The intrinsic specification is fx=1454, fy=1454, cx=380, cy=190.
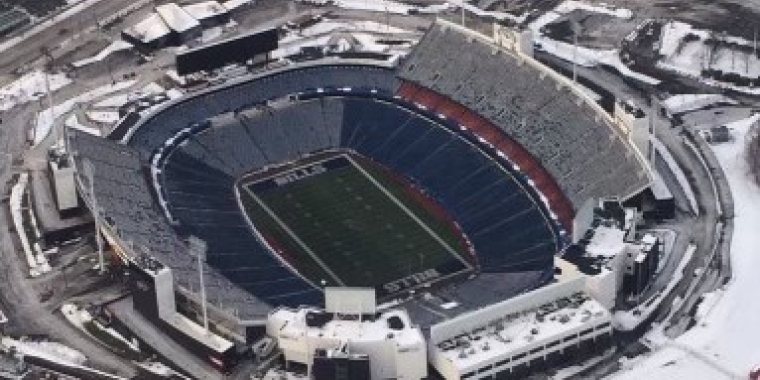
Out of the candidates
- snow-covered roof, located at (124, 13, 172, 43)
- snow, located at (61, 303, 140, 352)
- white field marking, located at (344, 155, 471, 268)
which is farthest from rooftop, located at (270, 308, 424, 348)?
snow-covered roof, located at (124, 13, 172, 43)

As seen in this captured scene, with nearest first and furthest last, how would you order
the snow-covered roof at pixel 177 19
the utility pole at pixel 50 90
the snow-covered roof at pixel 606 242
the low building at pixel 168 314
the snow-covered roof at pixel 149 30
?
the low building at pixel 168 314 → the snow-covered roof at pixel 606 242 → the utility pole at pixel 50 90 → the snow-covered roof at pixel 149 30 → the snow-covered roof at pixel 177 19

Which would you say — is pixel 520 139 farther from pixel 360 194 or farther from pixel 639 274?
pixel 639 274

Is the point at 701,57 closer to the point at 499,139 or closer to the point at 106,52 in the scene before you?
the point at 499,139

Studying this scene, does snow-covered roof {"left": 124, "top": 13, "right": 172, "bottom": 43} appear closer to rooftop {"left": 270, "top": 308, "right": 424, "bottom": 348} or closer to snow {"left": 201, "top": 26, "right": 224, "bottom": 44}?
snow {"left": 201, "top": 26, "right": 224, "bottom": 44}

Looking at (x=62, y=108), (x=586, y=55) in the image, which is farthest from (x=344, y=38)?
(x=62, y=108)

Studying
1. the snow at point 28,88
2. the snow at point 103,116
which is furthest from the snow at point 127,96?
the snow at point 28,88

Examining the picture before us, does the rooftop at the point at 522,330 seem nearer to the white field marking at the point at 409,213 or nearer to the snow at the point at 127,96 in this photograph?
the white field marking at the point at 409,213

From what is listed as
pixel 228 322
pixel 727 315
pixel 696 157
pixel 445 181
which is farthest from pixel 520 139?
pixel 228 322
